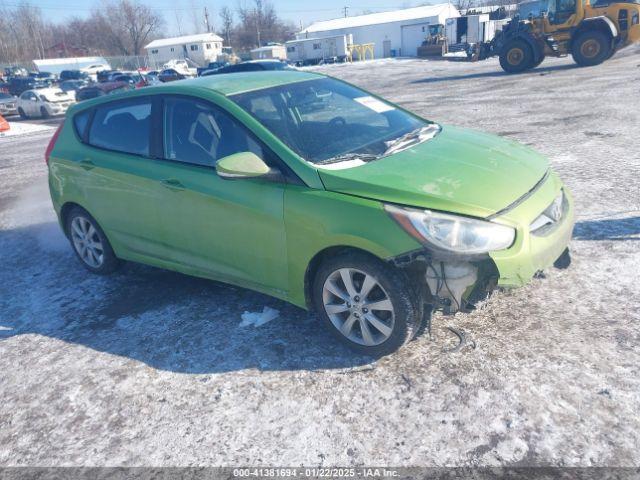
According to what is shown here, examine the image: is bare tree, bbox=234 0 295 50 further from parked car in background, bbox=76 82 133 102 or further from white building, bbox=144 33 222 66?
parked car in background, bbox=76 82 133 102

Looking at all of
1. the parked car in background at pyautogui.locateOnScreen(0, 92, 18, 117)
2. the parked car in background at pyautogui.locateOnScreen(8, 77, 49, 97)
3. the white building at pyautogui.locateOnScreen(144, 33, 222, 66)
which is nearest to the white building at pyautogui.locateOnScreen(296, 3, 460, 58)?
the white building at pyautogui.locateOnScreen(144, 33, 222, 66)

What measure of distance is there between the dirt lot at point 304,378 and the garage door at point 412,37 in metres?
52.6

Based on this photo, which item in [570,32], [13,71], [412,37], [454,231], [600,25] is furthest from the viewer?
[13,71]

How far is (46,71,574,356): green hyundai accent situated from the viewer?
302 centimetres

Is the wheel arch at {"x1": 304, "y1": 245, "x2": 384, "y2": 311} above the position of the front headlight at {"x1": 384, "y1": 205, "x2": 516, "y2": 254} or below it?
below

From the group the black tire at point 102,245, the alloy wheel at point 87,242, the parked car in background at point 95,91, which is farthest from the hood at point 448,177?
the parked car in background at point 95,91

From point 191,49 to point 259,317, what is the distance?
85.2 meters

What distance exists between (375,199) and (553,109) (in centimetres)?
1015

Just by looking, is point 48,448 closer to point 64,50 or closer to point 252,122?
point 252,122

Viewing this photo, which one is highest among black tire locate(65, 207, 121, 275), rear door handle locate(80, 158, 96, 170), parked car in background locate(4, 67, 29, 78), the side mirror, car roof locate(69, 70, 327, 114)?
parked car in background locate(4, 67, 29, 78)

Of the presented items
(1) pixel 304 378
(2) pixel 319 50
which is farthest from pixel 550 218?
(2) pixel 319 50

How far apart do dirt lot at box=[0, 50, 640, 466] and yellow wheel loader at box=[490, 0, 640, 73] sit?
1744 centimetres

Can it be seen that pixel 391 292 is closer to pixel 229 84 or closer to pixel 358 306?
pixel 358 306

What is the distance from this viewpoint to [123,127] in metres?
4.55
